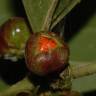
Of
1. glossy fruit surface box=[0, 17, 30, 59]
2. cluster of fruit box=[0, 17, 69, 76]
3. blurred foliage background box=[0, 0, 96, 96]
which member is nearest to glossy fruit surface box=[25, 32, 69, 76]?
cluster of fruit box=[0, 17, 69, 76]

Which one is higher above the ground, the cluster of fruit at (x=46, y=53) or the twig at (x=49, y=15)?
the twig at (x=49, y=15)

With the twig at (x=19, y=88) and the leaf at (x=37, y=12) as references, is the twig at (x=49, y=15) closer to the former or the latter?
the leaf at (x=37, y=12)

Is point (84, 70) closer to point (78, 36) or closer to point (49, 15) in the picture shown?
point (49, 15)

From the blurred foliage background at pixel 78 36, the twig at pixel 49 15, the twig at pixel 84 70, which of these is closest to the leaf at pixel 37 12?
the twig at pixel 49 15

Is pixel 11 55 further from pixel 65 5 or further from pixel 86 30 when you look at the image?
pixel 86 30

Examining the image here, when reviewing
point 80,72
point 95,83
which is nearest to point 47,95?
point 80,72

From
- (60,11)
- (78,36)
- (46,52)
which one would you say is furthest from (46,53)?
(78,36)
